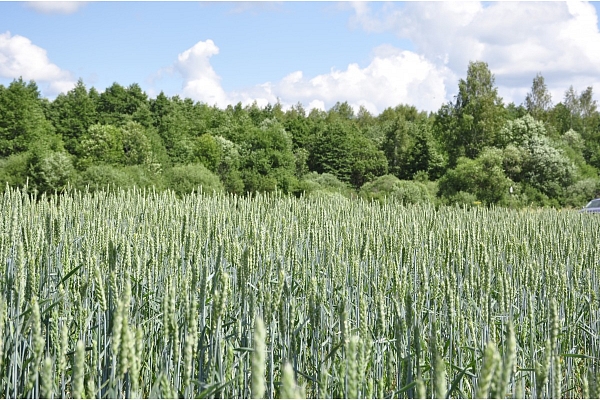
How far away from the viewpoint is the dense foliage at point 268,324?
129 cm

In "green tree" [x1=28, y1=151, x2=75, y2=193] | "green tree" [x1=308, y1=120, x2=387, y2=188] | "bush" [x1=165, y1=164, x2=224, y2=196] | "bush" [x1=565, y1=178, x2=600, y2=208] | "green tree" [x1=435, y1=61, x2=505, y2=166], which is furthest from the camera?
"green tree" [x1=308, y1=120, x2=387, y2=188]

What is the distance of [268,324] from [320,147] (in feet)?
101

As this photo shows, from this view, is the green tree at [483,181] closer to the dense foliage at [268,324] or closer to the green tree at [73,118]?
the dense foliage at [268,324]

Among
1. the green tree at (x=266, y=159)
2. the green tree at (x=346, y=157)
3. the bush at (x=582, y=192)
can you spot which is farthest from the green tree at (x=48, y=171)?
the green tree at (x=346, y=157)

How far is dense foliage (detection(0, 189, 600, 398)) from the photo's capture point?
4.23 feet

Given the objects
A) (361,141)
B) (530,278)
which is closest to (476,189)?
(361,141)

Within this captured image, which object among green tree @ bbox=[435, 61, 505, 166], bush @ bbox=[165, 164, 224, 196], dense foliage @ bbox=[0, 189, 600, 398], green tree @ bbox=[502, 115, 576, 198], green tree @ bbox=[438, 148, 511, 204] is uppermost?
green tree @ bbox=[435, 61, 505, 166]

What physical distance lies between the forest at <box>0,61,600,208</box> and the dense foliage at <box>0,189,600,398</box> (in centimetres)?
1134

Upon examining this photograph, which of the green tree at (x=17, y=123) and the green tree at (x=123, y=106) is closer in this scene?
the green tree at (x=17, y=123)

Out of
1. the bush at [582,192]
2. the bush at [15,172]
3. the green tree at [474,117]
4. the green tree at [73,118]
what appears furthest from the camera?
the green tree at [73,118]

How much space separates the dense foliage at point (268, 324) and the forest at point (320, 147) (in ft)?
37.2

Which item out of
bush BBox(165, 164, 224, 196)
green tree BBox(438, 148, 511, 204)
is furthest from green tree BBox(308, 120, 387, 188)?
bush BBox(165, 164, 224, 196)

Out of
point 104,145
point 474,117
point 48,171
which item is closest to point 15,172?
point 48,171

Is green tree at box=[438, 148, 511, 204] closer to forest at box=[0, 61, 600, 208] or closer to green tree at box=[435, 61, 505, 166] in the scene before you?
forest at box=[0, 61, 600, 208]
